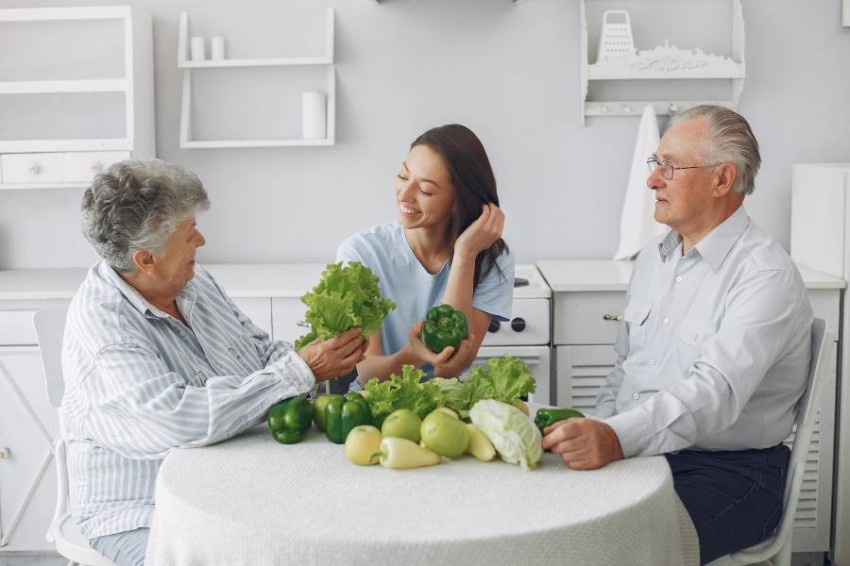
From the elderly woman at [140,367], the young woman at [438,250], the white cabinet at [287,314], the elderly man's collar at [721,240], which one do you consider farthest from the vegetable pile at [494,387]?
the white cabinet at [287,314]

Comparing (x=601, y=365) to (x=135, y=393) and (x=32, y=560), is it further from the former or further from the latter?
(x=32, y=560)

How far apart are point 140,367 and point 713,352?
Result: 118 cm

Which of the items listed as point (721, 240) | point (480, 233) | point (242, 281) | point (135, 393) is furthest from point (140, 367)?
point (242, 281)

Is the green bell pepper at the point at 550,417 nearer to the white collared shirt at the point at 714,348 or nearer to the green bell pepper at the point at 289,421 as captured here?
the white collared shirt at the point at 714,348

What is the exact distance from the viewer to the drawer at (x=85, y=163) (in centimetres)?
366

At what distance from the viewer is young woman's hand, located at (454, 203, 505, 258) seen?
2.60 meters

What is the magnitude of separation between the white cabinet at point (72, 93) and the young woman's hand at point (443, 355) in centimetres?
176

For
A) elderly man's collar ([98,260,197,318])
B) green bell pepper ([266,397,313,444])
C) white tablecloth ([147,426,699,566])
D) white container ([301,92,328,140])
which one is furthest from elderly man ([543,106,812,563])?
white container ([301,92,328,140])

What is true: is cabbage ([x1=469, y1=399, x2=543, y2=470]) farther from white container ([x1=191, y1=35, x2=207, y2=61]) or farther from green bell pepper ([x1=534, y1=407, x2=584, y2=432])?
white container ([x1=191, y1=35, x2=207, y2=61])

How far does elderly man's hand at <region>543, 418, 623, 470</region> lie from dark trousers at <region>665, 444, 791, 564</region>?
0.36 m

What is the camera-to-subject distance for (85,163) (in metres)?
3.67

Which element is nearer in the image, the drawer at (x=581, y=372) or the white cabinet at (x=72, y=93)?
the drawer at (x=581, y=372)

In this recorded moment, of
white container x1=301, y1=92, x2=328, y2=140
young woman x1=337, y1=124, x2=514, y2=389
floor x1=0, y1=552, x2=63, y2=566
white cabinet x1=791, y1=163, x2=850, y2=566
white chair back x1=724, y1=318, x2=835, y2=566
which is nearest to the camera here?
white chair back x1=724, y1=318, x2=835, y2=566

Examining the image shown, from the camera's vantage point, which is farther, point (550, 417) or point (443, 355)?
point (443, 355)
